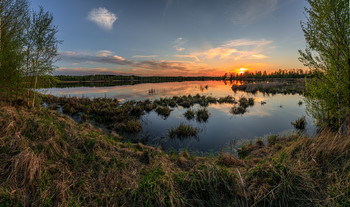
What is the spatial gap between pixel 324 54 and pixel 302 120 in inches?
355

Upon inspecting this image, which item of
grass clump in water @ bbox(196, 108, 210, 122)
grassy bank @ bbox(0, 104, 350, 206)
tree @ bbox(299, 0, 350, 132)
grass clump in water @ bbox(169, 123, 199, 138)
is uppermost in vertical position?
tree @ bbox(299, 0, 350, 132)

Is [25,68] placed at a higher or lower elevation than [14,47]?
lower

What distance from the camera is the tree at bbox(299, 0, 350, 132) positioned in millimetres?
7250

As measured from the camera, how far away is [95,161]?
5.07 metres

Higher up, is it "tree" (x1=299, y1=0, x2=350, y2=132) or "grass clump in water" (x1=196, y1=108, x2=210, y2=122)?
"tree" (x1=299, y1=0, x2=350, y2=132)

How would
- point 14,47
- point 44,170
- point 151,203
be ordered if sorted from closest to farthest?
point 151,203, point 44,170, point 14,47

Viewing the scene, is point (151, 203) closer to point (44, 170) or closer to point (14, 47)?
point (44, 170)

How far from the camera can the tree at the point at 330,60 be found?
7250 mm

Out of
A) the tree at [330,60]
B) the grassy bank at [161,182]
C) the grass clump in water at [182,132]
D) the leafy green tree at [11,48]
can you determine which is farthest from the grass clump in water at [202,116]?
the leafy green tree at [11,48]

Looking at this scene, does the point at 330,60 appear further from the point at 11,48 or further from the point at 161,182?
the point at 11,48

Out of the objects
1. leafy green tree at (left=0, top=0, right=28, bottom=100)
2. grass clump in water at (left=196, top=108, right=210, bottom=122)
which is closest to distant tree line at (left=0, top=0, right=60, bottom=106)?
leafy green tree at (left=0, top=0, right=28, bottom=100)

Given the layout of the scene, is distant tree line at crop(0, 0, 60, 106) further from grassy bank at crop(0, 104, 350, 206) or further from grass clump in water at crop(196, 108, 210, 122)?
grass clump in water at crop(196, 108, 210, 122)

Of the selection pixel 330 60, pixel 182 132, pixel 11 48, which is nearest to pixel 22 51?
pixel 11 48

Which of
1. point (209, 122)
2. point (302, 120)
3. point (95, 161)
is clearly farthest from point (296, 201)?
Result: point (302, 120)
